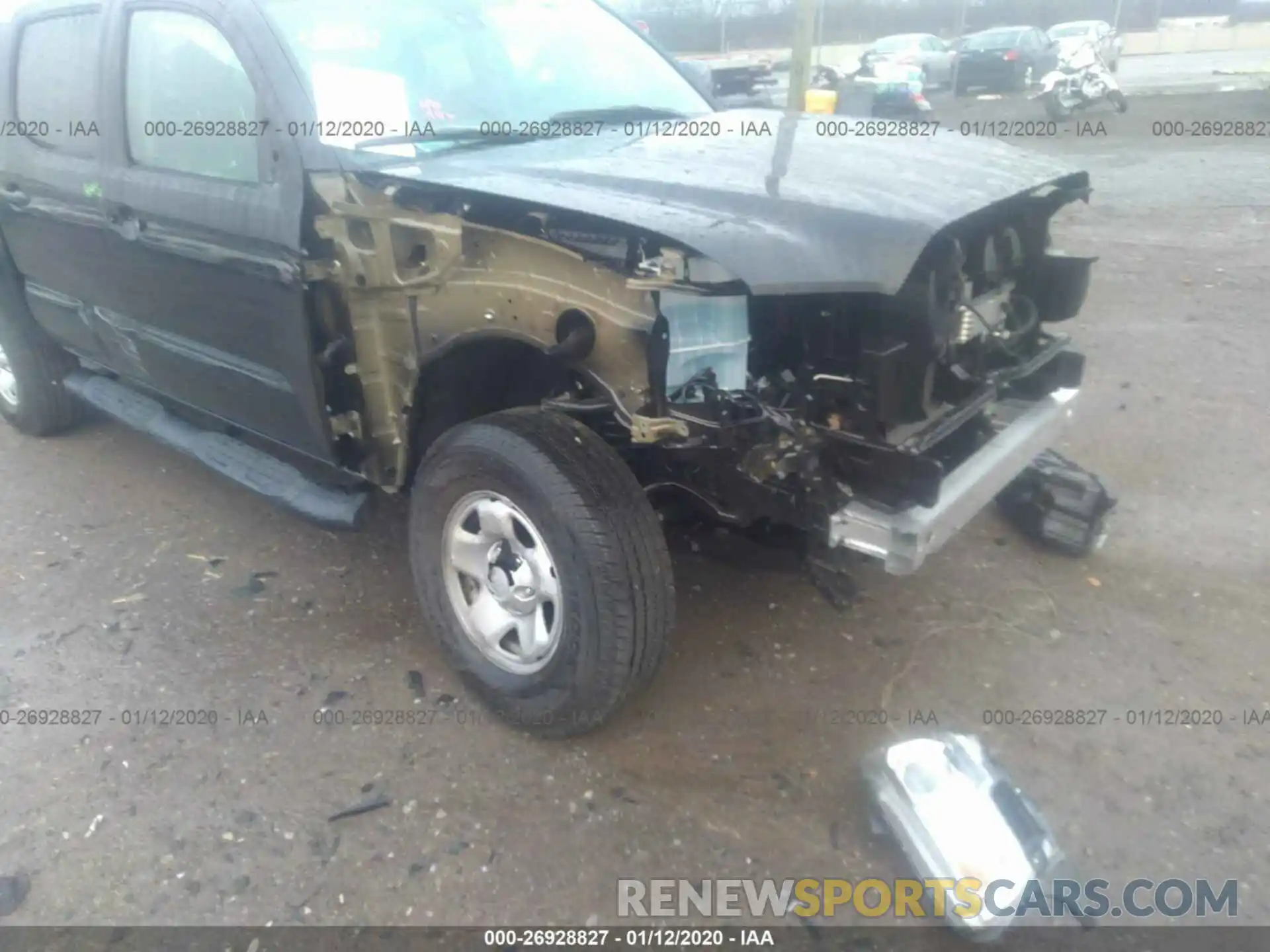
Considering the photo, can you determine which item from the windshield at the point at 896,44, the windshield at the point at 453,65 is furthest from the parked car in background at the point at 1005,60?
the windshield at the point at 453,65

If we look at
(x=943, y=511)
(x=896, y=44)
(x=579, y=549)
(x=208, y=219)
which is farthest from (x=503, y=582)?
(x=896, y=44)

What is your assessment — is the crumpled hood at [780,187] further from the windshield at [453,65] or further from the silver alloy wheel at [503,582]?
the silver alloy wheel at [503,582]

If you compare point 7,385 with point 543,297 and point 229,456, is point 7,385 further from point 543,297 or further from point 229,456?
point 543,297

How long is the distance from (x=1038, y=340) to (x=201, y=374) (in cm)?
278

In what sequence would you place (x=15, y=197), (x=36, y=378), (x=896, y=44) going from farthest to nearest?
(x=896, y=44), (x=36, y=378), (x=15, y=197)

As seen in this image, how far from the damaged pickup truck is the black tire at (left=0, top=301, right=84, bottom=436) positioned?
1.10 m

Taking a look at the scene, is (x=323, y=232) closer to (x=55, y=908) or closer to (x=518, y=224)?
(x=518, y=224)

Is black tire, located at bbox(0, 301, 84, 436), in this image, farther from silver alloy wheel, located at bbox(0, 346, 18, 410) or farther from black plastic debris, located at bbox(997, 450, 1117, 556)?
black plastic debris, located at bbox(997, 450, 1117, 556)

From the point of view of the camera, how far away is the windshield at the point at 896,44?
23.4 meters

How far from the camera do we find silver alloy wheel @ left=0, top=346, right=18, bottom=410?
4758 millimetres

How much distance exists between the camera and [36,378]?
15.3 ft

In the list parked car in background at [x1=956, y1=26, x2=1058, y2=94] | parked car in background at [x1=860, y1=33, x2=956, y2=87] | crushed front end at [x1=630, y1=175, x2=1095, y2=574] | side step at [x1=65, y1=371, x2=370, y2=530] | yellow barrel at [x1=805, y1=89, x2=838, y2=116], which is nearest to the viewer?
crushed front end at [x1=630, y1=175, x2=1095, y2=574]

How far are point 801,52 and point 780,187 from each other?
21.9ft

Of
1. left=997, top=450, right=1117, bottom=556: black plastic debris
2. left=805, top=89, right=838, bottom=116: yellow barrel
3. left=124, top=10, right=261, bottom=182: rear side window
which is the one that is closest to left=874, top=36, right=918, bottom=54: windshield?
left=805, top=89, right=838, bottom=116: yellow barrel
